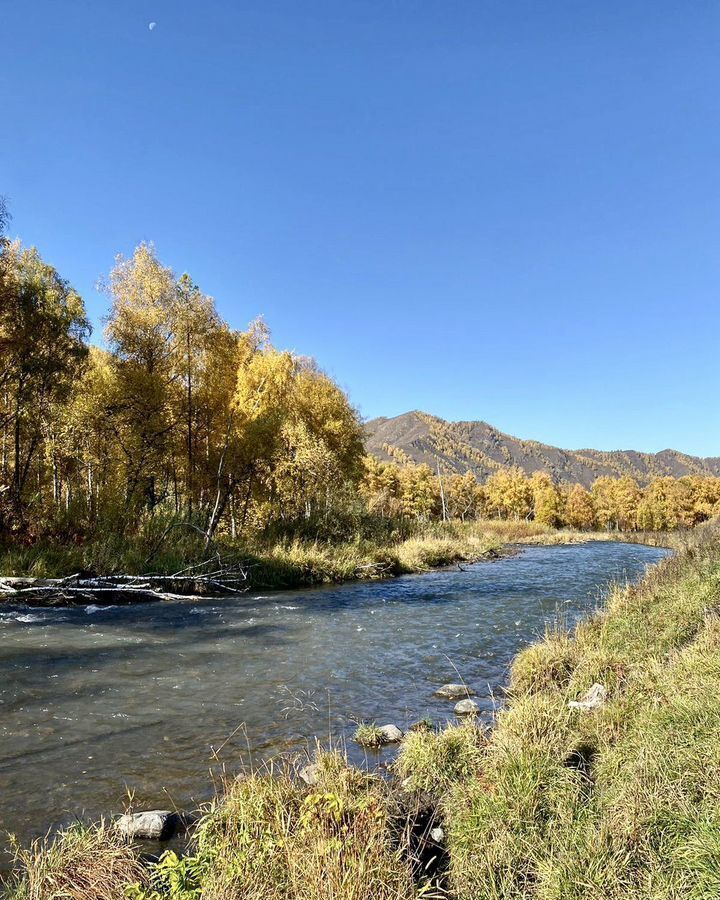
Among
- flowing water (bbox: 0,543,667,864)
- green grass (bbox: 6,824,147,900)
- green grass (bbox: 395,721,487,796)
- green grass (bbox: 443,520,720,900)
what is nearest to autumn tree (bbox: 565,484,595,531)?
flowing water (bbox: 0,543,667,864)

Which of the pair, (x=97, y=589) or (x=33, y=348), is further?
(x=33, y=348)

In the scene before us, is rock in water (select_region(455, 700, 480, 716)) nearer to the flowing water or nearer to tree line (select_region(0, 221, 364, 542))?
the flowing water

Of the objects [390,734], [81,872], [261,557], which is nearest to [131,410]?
[261,557]

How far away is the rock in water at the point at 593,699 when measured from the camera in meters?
6.29

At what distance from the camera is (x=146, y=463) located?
2223 cm

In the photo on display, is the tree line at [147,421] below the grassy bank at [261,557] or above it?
above

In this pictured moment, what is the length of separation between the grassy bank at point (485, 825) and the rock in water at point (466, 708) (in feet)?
4.56

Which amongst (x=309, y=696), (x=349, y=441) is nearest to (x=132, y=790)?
(x=309, y=696)

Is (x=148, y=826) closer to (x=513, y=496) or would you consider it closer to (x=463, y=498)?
(x=463, y=498)

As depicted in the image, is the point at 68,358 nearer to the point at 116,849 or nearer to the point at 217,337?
the point at 217,337

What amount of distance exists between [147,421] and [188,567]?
7.10m

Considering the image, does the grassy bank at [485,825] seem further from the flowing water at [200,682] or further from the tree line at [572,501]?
the tree line at [572,501]

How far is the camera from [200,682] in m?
8.45

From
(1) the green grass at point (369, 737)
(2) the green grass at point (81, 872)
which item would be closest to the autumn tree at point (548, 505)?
(1) the green grass at point (369, 737)
